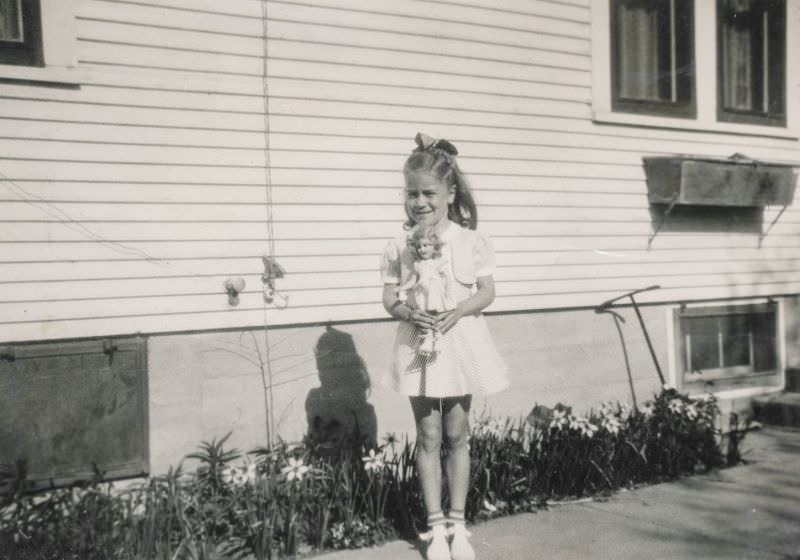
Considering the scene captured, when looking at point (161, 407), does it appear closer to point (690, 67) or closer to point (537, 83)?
point (537, 83)

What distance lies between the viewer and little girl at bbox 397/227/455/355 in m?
3.52

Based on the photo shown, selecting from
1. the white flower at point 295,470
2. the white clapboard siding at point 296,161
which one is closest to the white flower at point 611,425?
the white clapboard siding at point 296,161

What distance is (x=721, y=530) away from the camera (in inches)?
152

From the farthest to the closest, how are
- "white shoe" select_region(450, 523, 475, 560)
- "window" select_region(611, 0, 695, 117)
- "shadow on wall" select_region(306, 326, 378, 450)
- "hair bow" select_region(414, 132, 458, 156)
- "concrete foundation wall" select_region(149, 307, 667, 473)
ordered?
"window" select_region(611, 0, 695, 117)
"shadow on wall" select_region(306, 326, 378, 450)
"concrete foundation wall" select_region(149, 307, 667, 473)
"hair bow" select_region(414, 132, 458, 156)
"white shoe" select_region(450, 523, 475, 560)

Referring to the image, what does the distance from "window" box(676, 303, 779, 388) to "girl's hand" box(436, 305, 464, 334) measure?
3683mm

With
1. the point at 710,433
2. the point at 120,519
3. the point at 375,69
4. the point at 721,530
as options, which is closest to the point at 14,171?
the point at 120,519

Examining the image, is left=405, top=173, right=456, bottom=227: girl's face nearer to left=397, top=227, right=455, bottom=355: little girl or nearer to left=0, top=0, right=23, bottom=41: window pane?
left=397, top=227, right=455, bottom=355: little girl

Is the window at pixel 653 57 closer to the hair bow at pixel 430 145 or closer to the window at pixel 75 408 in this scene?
the hair bow at pixel 430 145

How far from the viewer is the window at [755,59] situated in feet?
22.6

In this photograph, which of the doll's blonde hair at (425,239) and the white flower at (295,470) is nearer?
the doll's blonde hair at (425,239)

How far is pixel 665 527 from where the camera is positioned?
12.9 ft


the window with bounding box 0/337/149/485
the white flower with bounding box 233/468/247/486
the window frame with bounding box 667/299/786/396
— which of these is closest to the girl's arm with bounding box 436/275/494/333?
the white flower with bounding box 233/468/247/486

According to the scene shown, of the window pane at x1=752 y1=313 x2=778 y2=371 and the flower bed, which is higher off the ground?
the window pane at x1=752 y1=313 x2=778 y2=371

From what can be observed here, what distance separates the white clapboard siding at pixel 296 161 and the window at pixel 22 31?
176mm
